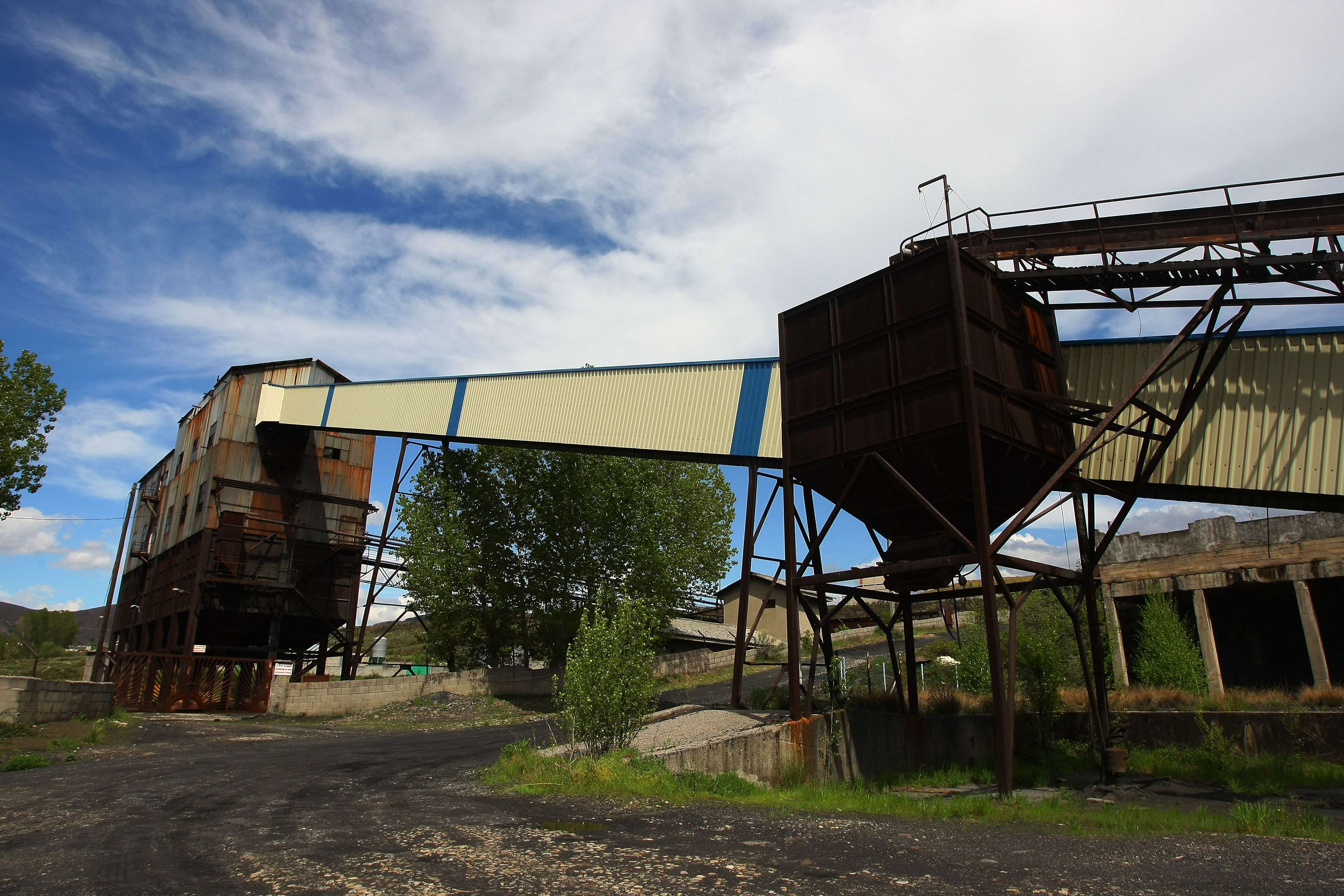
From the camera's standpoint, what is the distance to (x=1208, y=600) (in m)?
25.6

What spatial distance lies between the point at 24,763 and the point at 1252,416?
859 inches

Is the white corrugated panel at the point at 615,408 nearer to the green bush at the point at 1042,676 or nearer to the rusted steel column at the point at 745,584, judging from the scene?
the rusted steel column at the point at 745,584

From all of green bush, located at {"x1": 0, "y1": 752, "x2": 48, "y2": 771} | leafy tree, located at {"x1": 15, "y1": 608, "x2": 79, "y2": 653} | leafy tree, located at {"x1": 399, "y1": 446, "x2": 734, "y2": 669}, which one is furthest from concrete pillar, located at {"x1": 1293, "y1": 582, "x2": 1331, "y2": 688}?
leafy tree, located at {"x1": 15, "y1": 608, "x2": 79, "y2": 653}

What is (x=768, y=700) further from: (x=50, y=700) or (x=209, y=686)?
(x=209, y=686)

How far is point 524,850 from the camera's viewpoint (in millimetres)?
7387

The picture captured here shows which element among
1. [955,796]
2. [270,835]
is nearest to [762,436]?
[955,796]

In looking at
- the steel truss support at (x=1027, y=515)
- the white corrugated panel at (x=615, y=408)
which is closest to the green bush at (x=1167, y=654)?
the steel truss support at (x=1027, y=515)

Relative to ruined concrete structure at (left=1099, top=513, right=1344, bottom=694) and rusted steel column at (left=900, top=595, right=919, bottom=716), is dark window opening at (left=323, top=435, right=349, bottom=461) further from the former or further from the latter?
ruined concrete structure at (left=1099, top=513, right=1344, bottom=694)

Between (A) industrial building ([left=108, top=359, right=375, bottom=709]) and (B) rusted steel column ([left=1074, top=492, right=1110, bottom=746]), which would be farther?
(A) industrial building ([left=108, top=359, right=375, bottom=709])

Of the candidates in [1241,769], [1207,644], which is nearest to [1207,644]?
[1207,644]

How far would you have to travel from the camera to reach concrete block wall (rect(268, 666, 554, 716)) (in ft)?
82.0

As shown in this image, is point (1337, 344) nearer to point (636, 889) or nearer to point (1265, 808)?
point (1265, 808)

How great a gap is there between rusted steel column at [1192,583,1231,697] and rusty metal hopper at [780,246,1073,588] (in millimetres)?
12644

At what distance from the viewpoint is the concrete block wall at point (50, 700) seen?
16188mm
